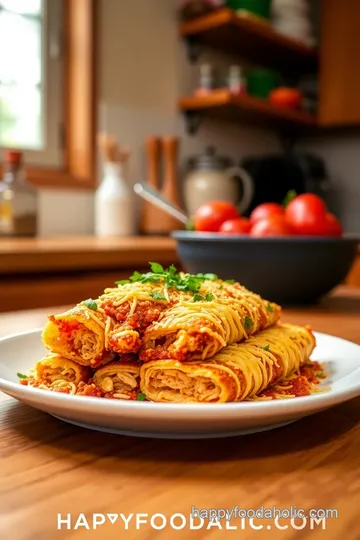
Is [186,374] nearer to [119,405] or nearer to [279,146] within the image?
[119,405]

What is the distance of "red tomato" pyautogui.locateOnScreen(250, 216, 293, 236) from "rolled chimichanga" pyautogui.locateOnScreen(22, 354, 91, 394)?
684 mm

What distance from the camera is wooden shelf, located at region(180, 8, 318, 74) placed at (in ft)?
9.13

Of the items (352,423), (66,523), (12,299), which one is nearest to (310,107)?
(12,299)

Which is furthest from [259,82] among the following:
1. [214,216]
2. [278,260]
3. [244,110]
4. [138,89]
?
[278,260]

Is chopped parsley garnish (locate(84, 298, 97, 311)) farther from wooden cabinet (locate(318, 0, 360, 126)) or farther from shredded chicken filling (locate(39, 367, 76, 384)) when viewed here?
wooden cabinet (locate(318, 0, 360, 126))

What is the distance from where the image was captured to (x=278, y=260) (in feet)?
Result: 3.83

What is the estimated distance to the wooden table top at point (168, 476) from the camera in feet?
1.20

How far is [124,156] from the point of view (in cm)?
260

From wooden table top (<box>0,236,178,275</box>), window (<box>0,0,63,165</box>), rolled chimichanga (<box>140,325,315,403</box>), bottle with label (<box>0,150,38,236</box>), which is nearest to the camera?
rolled chimichanga (<box>140,325,315,403</box>)

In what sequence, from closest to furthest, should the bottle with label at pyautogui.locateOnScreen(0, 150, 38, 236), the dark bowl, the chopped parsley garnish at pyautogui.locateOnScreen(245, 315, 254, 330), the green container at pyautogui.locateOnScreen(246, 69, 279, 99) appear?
the chopped parsley garnish at pyautogui.locateOnScreen(245, 315, 254, 330), the dark bowl, the bottle with label at pyautogui.locateOnScreen(0, 150, 38, 236), the green container at pyautogui.locateOnScreen(246, 69, 279, 99)

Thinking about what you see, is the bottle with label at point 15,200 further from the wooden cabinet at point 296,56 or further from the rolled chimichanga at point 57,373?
the rolled chimichanga at point 57,373

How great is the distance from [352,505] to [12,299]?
4.88ft

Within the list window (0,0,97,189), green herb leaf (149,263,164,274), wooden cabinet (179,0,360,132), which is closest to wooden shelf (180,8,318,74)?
wooden cabinet (179,0,360,132)

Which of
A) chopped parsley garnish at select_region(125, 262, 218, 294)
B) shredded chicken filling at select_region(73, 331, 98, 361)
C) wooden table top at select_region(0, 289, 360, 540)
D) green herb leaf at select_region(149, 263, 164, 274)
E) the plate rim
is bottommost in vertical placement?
wooden table top at select_region(0, 289, 360, 540)
